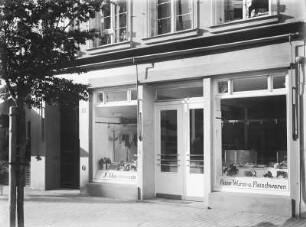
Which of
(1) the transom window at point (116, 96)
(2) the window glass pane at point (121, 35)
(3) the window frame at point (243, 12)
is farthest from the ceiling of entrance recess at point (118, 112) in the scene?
(3) the window frame at point (243, 12)

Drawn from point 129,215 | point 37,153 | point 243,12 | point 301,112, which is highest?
point 243,12

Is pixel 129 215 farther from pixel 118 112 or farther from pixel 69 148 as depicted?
pixel 69 148

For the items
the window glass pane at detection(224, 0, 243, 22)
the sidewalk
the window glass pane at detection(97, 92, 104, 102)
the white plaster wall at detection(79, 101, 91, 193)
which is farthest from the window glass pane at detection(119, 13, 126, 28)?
the sidewalk

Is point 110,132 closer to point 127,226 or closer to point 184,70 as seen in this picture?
point 184,70

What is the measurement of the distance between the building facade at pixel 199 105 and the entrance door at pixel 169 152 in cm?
2

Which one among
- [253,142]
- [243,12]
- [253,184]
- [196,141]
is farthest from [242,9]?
[253,184]

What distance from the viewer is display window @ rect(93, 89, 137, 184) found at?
1241cm

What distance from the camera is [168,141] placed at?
38.7 feet

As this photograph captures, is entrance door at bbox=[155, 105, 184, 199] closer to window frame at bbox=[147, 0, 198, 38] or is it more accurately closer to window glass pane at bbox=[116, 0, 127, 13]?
window frame at bbox=[147, 0, 198, 38]

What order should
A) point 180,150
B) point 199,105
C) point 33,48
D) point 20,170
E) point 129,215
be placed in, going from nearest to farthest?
point 20,170 → point 33,48 → point 129,215 → point 199,105 → point 180,150

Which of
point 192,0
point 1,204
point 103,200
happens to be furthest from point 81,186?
point 192,0

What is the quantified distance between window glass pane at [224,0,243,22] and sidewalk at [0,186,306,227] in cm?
415

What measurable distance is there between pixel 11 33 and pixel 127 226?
12.8 ft

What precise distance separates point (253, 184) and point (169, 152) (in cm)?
245
